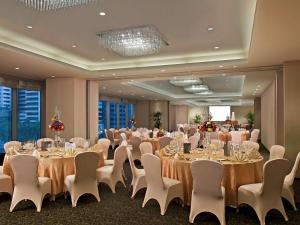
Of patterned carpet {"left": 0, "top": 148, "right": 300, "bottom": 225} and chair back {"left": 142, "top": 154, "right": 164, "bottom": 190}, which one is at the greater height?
chair back {"left": 142, "top": 154, "right": 164, "bottom": 190}

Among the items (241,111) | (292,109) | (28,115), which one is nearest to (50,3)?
(292,109)

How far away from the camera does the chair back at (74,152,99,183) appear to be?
440 centimetres

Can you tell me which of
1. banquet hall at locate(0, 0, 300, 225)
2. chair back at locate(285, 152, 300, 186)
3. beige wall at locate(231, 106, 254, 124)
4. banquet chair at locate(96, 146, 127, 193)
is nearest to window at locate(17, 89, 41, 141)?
banquet hall at locate(0, 0, 300, 225)

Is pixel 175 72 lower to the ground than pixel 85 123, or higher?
higher

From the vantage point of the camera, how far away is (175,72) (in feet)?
27.1

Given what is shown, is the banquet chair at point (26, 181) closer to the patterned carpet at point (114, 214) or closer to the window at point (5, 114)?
the patterned carpet at point (114, 214)

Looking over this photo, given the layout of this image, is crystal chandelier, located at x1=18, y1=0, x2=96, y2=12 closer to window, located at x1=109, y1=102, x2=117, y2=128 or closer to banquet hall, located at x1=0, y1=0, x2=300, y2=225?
banquet hall, located at x1=0, y1=0, x2=300, y2=225

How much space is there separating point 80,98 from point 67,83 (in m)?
0.70

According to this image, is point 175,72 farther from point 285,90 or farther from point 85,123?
point 85,123

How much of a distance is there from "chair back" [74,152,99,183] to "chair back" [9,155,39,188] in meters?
0.64

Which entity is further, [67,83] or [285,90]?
[67,83]

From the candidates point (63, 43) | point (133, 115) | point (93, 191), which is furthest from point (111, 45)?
point (133, 115)

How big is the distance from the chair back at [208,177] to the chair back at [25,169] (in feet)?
8.20

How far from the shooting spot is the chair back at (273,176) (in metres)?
3.64
